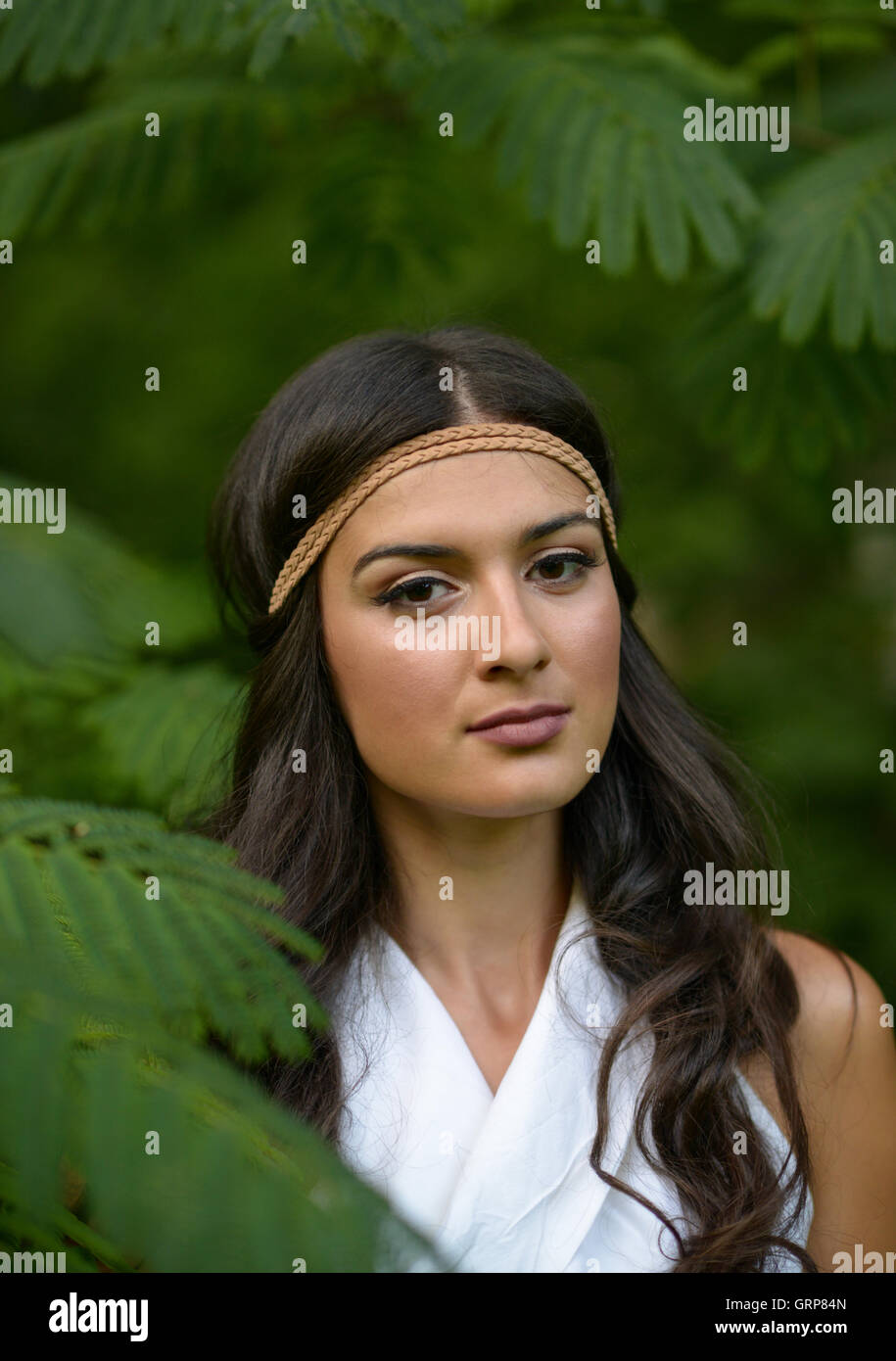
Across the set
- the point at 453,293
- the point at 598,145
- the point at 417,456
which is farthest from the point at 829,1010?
the point at 453,293

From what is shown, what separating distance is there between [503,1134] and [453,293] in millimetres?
3003

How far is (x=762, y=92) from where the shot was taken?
3.64 m

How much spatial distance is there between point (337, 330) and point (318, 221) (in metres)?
0.33

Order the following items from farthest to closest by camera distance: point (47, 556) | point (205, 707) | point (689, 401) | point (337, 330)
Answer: point (337, 330), point (689, 401), point (205, 707), point (47, 556)

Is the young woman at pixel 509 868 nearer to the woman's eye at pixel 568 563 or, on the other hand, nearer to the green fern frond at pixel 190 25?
the woman's eye at pixel 568 563

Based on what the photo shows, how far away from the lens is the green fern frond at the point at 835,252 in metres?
2.90

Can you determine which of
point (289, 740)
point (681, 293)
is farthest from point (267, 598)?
point (681, 293)

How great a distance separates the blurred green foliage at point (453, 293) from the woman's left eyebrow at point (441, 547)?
469 mm

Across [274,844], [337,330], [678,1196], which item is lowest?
[678,1196]

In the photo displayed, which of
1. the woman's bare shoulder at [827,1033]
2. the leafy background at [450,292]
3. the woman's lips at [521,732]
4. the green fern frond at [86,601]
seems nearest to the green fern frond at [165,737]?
the leafy background at [450,292]

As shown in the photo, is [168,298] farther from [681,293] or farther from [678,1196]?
[678,1196]

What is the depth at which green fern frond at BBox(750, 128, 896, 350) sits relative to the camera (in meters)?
2.90

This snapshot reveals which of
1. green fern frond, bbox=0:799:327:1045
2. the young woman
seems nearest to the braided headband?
the young woman
